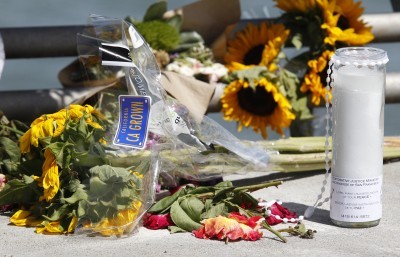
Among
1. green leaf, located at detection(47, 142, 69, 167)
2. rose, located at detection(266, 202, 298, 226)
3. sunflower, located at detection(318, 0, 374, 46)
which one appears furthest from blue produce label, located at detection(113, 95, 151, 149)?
sunflower, located at detection(318, 0, 374, 46)

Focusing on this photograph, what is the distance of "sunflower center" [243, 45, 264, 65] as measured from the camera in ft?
14.9

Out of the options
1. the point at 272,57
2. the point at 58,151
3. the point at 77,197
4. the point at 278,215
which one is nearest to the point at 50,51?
the point at 272,57

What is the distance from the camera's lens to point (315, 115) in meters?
4.61

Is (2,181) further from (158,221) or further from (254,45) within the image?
(254,45)

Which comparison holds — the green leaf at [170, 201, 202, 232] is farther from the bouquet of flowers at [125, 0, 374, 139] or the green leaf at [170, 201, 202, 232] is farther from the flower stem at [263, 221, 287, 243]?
the bouquet of flowers at [125, 0, 374, 139]

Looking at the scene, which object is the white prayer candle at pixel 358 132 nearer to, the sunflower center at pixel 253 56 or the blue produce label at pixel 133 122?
the blue produce label at pixel 133 122

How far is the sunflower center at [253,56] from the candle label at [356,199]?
4.81 feet

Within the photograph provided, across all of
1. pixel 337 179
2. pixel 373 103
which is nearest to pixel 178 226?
pixel 337 179

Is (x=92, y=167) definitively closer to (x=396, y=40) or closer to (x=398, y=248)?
(x=398, y=248)

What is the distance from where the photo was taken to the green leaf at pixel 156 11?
4.53 meters

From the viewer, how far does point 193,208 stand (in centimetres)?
313

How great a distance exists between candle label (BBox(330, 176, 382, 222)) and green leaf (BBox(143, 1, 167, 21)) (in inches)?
65.3

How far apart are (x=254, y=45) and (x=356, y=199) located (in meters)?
1.61

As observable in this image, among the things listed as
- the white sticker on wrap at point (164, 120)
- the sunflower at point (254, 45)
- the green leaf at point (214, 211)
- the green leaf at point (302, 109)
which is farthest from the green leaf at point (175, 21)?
the green leaf at point (214, 211)
